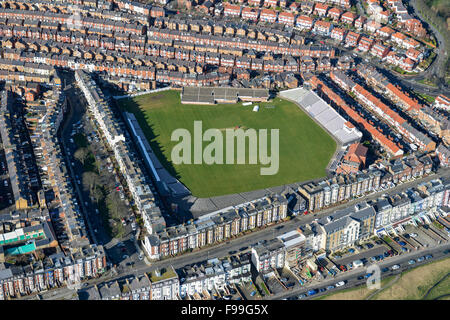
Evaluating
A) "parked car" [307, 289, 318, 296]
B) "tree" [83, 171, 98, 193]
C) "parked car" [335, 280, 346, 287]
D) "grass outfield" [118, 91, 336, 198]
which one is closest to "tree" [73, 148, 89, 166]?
"tree" [83, 171, 98, 193]

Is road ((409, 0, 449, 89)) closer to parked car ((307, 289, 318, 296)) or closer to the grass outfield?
the grass outfield

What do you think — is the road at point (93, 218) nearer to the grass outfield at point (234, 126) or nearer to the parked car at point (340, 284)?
the grass outfield at point (234, 126)

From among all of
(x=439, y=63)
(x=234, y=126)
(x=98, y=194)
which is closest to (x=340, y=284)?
(x=98, y=194)

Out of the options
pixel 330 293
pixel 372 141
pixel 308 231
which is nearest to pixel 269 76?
pixel 372 141

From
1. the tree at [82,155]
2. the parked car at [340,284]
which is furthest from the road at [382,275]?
the tree at [82,155]

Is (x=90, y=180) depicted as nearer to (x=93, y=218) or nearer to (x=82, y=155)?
(x=82, y=155)

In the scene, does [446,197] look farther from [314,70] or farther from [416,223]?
[314,70]
